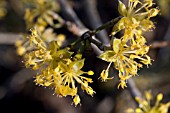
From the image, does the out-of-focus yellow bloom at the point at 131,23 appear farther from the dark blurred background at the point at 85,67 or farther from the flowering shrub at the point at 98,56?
the dark blurred background at the point at 85,67

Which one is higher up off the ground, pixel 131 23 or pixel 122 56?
pixel 131 23

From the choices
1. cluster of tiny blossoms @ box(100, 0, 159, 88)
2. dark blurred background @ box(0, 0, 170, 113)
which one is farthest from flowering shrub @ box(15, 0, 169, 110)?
dark blurred background @ box(0, 0, 170, 113)

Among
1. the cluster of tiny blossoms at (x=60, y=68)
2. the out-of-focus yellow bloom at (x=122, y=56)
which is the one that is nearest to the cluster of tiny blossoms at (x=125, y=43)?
the out-of-focus yellow bloom at (x=122, y=56)

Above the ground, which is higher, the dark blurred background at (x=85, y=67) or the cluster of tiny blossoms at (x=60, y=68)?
the dark blurred background at (x=85, y=67)

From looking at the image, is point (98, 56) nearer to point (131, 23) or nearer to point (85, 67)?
point (131, 23)

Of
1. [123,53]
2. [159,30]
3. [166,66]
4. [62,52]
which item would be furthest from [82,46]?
[159,30]

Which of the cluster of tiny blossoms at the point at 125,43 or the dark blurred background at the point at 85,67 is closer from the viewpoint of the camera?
the cluster of tiny blossoms at the point at 125,43

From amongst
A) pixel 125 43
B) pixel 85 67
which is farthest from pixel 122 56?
pixel 85 67

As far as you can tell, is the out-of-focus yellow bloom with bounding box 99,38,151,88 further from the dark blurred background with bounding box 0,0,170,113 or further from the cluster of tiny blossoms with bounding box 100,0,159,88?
the dark blurred background with bounding box 0,0,170,113
